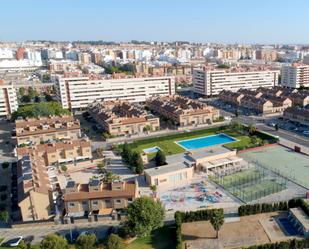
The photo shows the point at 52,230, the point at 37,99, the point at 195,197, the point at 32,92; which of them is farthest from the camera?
the point at 32,92

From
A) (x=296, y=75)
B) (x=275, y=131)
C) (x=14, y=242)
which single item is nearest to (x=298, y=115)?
(x=275, y=131)

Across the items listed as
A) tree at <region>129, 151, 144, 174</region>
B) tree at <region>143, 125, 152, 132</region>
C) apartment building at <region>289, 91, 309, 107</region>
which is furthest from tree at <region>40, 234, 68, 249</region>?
apartment building at <region>289, 91, 309, 107</region>

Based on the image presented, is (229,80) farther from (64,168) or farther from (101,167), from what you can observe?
(64,168)

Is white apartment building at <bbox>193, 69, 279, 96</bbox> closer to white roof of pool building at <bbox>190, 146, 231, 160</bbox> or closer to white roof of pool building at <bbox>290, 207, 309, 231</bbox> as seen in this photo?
white roof of pool building at <bbox>190, 146, 231, 160</bbox>

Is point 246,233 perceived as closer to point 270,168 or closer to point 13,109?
point 270,168

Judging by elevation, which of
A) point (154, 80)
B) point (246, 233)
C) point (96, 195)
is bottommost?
point (246, 233)

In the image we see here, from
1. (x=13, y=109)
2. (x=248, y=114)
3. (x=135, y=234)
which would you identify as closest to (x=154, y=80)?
(x=248, y=114)
